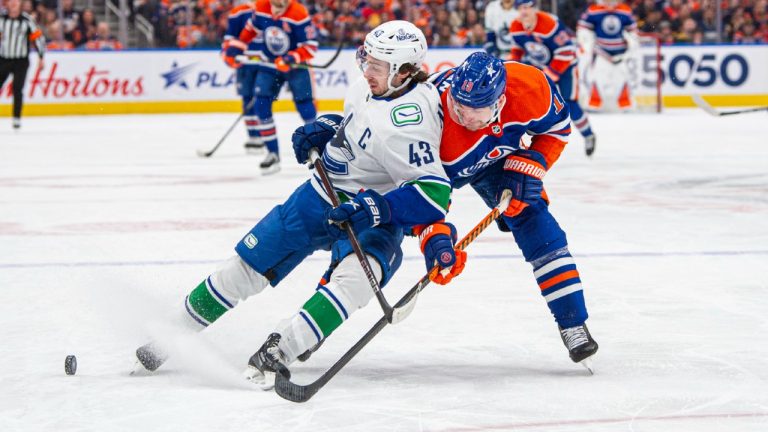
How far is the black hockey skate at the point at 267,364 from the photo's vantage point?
8.82 ft

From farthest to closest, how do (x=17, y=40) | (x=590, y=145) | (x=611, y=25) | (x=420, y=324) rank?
(x=17, y=40)
(x=611, y=25)
(x=590, y=145)
(x=420, y=324)

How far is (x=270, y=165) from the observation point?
313 inches

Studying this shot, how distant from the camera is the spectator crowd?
14172 millimetres

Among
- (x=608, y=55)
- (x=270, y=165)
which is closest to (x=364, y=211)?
(x=270, y=165)

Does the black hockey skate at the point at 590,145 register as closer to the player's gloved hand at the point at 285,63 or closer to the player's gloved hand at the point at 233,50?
the player's gloved hand at the point at 285,63

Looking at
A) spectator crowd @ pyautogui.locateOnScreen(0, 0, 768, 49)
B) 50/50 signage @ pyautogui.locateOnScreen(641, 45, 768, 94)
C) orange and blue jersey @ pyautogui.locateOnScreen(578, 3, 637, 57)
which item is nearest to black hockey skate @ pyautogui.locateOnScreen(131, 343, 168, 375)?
orange and blue jersey @ pyautogui.locateOnScreen(578, 3, 637, 57)

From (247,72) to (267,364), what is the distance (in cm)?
662

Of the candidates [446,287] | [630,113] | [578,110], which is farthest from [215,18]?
[446,287]

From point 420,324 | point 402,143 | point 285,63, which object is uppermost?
point 402,143

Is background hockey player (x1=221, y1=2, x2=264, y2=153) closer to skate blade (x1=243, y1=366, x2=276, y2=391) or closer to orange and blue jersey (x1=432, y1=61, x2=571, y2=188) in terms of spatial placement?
orange and blue jersey (x1=432, y1=61, x2=571, y2=188)

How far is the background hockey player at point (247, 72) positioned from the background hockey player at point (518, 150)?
18.1 feet

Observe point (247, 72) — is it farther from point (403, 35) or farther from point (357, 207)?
point (357, 207)

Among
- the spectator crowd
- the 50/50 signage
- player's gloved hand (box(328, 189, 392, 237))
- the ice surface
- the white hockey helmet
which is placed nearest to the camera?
the ice surface

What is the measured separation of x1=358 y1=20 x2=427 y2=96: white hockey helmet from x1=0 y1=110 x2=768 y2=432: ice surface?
2.37 ft
